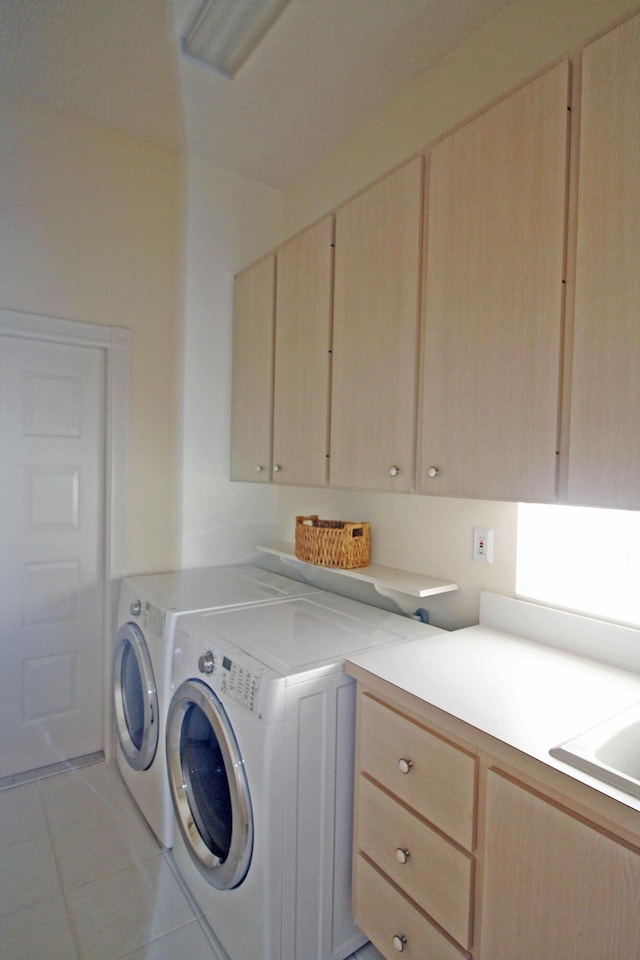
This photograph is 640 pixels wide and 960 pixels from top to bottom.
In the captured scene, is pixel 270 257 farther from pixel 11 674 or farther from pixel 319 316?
pixel 11 674

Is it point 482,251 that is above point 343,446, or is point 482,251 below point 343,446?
above

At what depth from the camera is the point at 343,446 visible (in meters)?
1.72

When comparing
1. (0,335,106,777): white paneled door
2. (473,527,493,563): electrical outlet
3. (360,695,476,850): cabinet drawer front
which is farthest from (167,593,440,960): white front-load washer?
(0,335,106,777): white paneled door

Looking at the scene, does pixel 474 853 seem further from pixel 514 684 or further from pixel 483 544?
pixel 483 544

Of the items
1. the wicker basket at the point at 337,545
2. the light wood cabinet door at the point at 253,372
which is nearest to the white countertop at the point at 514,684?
the wicker basket at the point at 337,545

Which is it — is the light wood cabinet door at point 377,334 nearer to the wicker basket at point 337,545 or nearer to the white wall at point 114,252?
the wicker basket at point 337,545

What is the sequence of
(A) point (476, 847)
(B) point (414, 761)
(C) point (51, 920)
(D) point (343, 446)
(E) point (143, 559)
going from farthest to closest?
1. (E) point (143, 559)
2. (D) point (343, 446)
3. (C) point (51, 920)
4. (B) point (414, 761)
5. (A) point (476, 847)

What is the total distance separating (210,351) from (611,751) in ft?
7.02

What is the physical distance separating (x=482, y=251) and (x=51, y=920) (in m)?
2.17

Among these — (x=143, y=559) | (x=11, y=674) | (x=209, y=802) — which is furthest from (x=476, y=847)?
(x=11, y=674)

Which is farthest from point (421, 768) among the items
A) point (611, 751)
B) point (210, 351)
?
point (210, 351)

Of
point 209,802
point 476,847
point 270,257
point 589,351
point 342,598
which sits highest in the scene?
point 270,257

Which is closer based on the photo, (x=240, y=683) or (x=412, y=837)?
(x=412, y=837)

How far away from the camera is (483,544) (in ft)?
5.37
